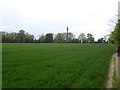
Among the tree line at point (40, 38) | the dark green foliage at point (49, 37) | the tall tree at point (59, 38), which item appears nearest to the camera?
the tree line at point (40, 38)

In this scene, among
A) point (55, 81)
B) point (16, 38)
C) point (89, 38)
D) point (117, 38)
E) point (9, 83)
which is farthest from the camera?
point (89, 38)

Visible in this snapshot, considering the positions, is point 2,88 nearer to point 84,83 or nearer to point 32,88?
point 32,88

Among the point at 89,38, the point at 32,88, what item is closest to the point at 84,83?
the point at 32,88

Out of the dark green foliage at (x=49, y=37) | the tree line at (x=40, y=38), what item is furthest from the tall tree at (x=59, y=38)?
the dark green foliage at (x=49, y=37)

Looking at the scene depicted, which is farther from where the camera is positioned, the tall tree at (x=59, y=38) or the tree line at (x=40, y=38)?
the tall tree at (x=59, y=38)

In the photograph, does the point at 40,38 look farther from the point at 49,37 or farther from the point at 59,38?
the point at 59,38

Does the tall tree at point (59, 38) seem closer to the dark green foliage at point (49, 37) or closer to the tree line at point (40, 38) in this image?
the tree line at point (40, 38)

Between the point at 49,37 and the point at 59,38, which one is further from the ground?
the point at 49,37

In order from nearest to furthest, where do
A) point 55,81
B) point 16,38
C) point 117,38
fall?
point 55,81
point 117,38
point 16,38

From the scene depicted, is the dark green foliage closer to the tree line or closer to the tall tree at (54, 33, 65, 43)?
the tree line

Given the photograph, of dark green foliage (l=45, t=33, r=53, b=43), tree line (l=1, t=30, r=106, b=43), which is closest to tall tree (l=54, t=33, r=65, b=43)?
tree line (l=1, t=30, r=106, b=43)

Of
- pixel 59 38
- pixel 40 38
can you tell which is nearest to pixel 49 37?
pixel 40 38

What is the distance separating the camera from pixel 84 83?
11609mm

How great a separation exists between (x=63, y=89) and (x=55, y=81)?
1719 millimetres
